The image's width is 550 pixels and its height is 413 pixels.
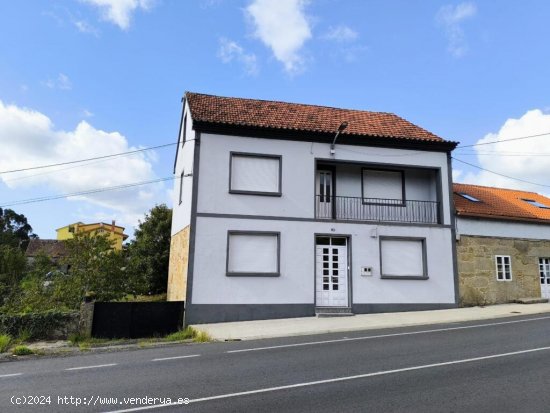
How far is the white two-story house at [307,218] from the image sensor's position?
1387cm

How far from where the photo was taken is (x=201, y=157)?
47.1ft

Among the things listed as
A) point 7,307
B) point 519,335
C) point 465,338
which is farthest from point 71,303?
point 519,335

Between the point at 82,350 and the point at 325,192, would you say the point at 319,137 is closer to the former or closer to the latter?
the point at 325,192

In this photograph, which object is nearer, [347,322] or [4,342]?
[4,342]

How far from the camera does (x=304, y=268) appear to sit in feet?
47.1

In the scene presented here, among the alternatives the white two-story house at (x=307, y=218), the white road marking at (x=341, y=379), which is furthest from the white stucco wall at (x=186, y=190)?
the white road marking at (x=341, y=379)

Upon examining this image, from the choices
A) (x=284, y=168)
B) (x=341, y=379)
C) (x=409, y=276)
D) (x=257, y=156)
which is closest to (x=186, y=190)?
(x=257, y=156)

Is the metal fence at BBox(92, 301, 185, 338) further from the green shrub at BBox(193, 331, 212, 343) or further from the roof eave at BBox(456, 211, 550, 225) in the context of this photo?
the roof eave at BBox(456, 211, 550, 225)

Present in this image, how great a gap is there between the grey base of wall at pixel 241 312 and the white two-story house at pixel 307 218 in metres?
0.03

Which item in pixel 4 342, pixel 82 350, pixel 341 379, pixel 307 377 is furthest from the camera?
pixel 4 342

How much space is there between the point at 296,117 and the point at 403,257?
6.78m

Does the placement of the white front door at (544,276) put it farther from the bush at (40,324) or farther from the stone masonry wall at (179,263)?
the bush at (40,324)

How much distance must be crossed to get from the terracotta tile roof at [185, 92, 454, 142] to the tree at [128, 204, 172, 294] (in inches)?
351

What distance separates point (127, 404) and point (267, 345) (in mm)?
4565
